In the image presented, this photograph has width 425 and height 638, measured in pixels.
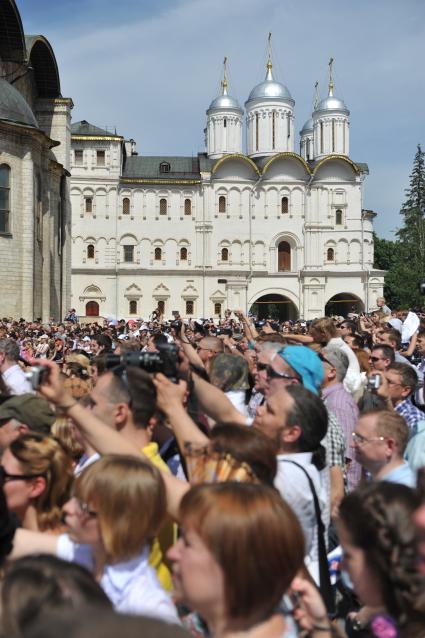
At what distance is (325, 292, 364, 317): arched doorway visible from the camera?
63.3 m

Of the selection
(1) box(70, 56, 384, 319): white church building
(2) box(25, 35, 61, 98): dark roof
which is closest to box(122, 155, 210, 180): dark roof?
(1) box(70, 56, 384, 319): white church building

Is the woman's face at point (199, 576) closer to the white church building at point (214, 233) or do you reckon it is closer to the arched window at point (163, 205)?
the white church building at point (214, 233)

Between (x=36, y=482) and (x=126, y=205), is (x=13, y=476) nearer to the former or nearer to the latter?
(x=36, y=482)

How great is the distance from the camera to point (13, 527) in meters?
3.28

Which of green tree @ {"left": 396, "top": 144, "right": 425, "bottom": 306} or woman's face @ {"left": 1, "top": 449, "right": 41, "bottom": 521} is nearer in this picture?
woman's face @ {"left": 1, "top": 449, "right": 41, "bottom": 521}

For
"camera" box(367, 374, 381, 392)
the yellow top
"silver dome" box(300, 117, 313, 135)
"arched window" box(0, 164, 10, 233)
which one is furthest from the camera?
"silver dome" box(300, 117, 313, 135)

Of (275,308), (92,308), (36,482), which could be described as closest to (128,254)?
(92,308)

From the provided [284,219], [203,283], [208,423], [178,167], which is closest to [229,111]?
[178,167]

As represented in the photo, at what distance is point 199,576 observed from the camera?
2465mm

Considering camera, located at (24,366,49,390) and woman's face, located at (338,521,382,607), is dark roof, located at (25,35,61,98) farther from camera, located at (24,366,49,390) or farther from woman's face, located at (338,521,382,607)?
woman's face, located at (338,521,382,607)

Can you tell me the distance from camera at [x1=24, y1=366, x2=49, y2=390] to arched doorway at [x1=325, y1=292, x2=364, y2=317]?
60024 mm

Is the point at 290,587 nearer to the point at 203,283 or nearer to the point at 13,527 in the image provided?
the point at 13,527

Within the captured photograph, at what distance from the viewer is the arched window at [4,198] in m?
30.2

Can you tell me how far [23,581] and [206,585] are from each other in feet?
2.08
